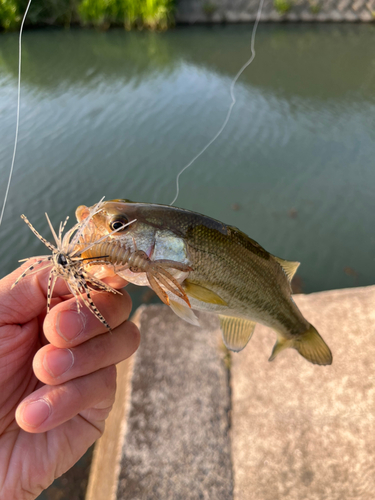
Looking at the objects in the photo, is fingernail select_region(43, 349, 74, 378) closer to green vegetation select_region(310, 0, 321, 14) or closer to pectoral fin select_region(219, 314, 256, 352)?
pectoral fin select_region(219, 314, 256, 352)

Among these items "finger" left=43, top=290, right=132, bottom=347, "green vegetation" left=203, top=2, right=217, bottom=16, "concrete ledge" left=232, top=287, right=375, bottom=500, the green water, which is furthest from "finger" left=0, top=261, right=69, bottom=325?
"green vegetation" left=203, top=2, right=217, bottom=16

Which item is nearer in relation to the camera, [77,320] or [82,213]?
[82,213]

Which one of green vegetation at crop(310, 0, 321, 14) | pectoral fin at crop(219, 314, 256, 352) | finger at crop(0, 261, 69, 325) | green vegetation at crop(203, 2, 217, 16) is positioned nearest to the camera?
finger at crop(0, 261, 69, 325)

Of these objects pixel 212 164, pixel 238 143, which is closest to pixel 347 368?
pixel 212 164

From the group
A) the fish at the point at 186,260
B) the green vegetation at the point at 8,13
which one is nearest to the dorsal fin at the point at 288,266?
the fish at the point at 186,260

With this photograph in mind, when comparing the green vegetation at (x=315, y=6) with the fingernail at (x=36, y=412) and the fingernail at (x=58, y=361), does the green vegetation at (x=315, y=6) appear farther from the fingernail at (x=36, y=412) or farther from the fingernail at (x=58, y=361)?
the fingernail at (x=36, y=412)

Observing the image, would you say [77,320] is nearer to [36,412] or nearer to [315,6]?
[36,412]

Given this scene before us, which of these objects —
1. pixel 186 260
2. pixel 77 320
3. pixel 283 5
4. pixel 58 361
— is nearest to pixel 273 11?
pixel 283 5
